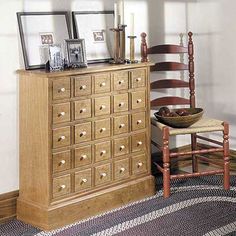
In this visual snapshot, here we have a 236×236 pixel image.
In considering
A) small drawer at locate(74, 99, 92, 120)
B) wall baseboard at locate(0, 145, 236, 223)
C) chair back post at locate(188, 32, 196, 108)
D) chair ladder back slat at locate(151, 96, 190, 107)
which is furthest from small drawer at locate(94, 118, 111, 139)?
chair back post at locate(188, 32, 196, 108)

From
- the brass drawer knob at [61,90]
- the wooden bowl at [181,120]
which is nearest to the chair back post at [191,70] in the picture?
the wooden bowl at [181,120]

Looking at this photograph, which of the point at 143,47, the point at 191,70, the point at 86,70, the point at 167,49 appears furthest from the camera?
the point at 191,70

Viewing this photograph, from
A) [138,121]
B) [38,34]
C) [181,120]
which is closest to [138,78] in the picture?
[138,121]

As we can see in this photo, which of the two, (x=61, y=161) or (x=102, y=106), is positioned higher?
(x=102, y=106)

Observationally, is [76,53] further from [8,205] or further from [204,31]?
[204,31]

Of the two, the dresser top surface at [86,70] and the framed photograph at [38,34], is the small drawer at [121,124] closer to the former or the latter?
the dresser top surface at [86,70]

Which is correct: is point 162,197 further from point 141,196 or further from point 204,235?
point 204,235

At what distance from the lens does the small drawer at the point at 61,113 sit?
3199 mm

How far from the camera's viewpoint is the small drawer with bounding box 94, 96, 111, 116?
3.43 meters

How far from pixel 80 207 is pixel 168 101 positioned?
4.16 feet

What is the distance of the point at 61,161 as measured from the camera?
10.7ft

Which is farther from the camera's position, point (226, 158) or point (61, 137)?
point (226, 158)

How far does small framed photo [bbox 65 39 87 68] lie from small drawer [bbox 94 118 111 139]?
15.2 inches

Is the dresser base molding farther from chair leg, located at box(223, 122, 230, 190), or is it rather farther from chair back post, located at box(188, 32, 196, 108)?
chair back post, located at box(188, 32, 196, 108)
